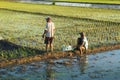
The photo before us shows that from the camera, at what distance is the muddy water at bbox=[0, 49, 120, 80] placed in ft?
31.1

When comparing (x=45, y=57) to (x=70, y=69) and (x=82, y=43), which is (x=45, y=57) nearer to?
(x=82, y=43)

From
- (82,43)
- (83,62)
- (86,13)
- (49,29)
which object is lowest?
(86,13)

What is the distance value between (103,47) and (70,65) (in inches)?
115

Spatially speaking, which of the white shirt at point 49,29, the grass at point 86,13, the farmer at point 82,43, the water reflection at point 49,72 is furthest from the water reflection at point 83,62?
the grass at point 86,13

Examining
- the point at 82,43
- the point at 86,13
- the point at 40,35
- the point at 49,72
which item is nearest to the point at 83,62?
the point at 82,43

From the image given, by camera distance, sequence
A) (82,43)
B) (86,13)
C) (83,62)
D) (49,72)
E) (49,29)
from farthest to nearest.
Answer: (86,13), (49,29), (82,43), (83,62), (49,72)

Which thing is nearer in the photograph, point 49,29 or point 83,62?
point 83,62

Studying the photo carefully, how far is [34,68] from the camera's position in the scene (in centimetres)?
1059

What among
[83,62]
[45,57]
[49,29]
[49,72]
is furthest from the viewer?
[49,29]

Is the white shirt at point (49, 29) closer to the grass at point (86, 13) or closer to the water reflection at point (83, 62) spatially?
the water reflection at point (83, 62)

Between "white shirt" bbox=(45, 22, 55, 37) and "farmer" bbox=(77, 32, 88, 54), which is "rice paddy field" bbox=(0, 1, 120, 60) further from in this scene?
"farmer" bbox=(77, 32, 88, 54)

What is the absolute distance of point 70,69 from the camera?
10398mm

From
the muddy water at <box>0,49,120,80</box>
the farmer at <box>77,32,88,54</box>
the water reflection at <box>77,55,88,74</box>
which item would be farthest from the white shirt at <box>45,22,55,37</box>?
the water reflection at <box>77,55,88,74</box>

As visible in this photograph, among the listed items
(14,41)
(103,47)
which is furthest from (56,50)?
(14,41)
